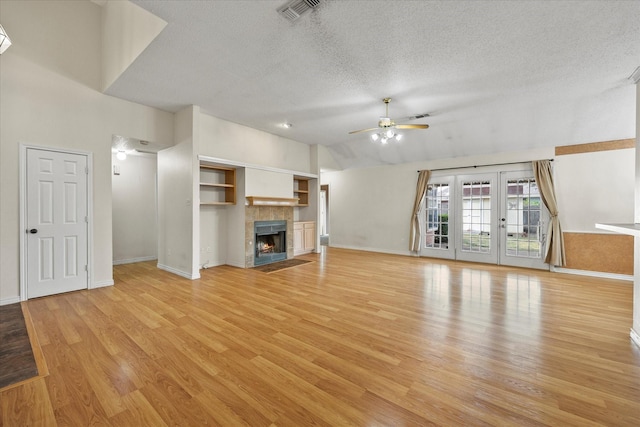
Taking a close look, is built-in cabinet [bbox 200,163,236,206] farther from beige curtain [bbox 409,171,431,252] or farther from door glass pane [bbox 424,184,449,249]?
door glass pane [bbox 424,184,449,249]

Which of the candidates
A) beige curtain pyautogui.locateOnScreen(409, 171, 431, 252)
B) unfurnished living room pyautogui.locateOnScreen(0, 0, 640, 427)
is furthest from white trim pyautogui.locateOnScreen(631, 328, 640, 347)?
beige curtain pyautogui.locateOnScreen(409, 171, 431, 252)

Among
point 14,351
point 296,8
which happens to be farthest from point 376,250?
point 14,351

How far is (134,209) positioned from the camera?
632 cm

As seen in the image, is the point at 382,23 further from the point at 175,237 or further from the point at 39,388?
the point at 175,237

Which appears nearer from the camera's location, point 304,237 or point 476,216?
point 476,216

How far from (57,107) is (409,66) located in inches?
203

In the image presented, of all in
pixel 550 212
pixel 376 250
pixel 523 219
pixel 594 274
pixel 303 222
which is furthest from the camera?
pixel 376 250

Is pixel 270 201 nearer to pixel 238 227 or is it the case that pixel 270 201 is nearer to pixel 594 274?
pixel 238 227

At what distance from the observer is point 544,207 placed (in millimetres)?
5691

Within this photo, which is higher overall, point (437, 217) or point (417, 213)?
point (417, 213)

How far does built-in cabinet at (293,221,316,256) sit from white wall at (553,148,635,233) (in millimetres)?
5840

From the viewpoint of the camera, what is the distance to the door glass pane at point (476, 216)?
6.37m

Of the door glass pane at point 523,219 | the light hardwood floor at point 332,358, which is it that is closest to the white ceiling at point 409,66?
the door glass pane at point 523,219

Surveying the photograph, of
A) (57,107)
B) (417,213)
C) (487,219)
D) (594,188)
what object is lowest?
(487,219)
